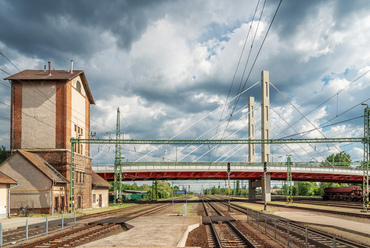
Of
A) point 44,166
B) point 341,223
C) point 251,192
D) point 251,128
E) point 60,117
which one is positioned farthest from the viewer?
point 251,192

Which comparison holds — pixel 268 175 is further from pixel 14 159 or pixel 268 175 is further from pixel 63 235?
pixel 63 235

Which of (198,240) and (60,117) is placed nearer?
(198,240)

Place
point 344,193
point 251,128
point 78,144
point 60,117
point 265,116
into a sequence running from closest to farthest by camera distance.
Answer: point 60,117 → point 78,144 → point 265,116 → point 344,193 → point 251,128

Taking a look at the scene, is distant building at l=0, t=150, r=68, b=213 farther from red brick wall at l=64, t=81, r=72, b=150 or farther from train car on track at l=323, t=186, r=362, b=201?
train car on track at l=323, t=186, r=362, b=201

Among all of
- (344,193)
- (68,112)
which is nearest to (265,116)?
(344,193)

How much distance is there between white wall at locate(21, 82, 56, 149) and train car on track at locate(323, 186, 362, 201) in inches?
2724

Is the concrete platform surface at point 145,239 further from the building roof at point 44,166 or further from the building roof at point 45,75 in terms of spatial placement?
the building roof at point 45,75

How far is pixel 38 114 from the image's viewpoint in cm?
4484

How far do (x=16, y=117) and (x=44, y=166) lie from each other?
26.0 ft

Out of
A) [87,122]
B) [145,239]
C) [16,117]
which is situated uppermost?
[87,122]

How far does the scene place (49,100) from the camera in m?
45.3

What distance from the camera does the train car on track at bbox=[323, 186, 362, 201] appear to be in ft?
264

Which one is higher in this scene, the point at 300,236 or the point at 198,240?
the point at 300,236

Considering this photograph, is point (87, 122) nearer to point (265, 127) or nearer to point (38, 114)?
point (38, 114)
